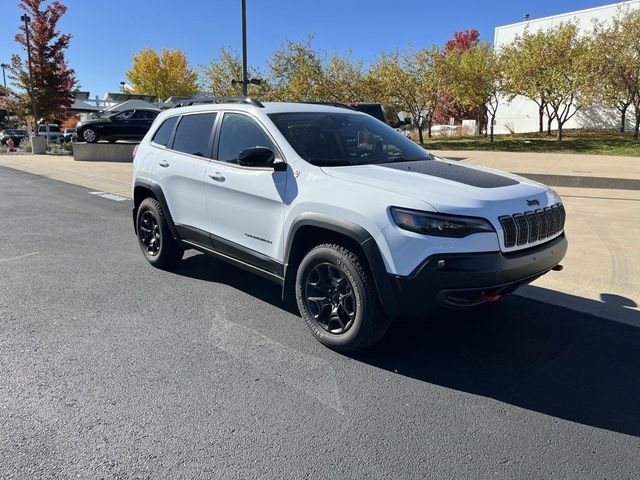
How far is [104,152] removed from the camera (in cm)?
2100

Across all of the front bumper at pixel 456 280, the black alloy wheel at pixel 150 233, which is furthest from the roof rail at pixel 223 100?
the front bumper at pixel 456 280

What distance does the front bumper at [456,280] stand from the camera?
298 centimetres

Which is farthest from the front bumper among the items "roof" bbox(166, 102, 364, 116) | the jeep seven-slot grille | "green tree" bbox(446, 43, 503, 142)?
"green tree" bbox(446, 43, 503, 142)

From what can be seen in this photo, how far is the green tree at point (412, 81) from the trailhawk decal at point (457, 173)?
2406cm

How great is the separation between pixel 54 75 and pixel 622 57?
2829 centimetres

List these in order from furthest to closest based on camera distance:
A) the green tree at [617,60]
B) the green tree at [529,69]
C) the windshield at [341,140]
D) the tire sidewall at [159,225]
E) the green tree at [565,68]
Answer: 1. the green tree at [529,69]
2. the green tree at [565,68]
3. the green tree at [617,60]
4. the tire sidewall at [159,225]
5. the windshield at [341,140]

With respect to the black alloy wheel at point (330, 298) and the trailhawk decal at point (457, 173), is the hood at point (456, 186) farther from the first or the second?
the black alloy wheel at point (330, 298)

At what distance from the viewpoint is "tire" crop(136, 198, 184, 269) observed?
17.4 feet

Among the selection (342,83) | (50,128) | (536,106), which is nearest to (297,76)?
(342,83)

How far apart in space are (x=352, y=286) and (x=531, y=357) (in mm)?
1398

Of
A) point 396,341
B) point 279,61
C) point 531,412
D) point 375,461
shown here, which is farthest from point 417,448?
point 279,61

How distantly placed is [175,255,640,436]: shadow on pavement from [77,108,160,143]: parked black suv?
63.4 ft

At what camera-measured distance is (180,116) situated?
521 cm

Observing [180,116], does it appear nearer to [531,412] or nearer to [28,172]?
[531,412]
